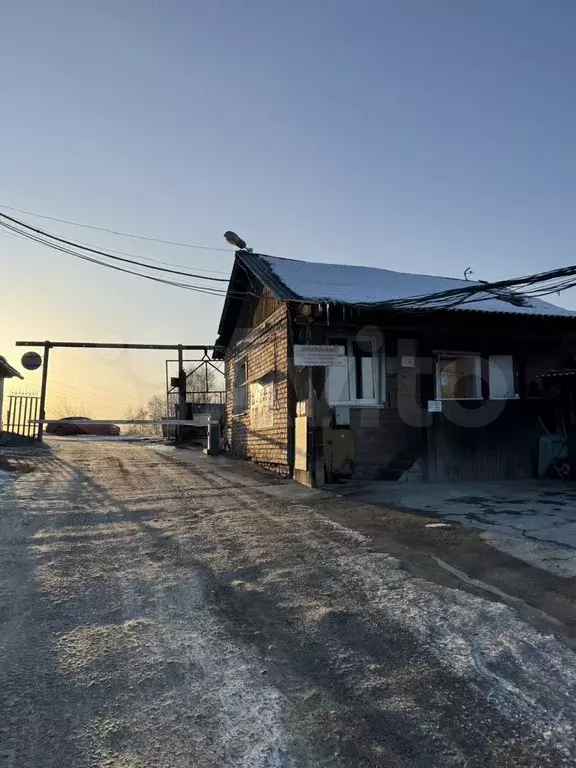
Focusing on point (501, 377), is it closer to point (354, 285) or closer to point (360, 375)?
point (360, 375)

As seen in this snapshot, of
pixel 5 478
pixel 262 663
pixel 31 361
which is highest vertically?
pixel 31 361

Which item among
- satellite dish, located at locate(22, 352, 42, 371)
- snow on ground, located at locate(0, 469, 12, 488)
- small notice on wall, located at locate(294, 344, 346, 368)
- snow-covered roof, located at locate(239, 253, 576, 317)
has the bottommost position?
snow on ground, located at locate(0, 469, 12, 488)

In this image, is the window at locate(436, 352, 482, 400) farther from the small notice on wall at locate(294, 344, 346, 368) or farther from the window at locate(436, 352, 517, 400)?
the small notice on wall at locate(294, 344, 346, 368)

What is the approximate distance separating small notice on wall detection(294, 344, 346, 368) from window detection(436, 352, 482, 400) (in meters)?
2.85

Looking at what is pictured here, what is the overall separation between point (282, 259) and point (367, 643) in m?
11.9

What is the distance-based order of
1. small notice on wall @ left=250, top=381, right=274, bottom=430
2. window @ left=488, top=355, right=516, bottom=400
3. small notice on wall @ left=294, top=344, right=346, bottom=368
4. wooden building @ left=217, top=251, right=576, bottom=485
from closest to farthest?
small notice on wall @ left=294, top=344, right=346, bottom=368 → wooden building @ left=217, top=251, right=576, bottom=485 → window @ left=488, top=355, right=516, bottom=400 → small notice on wall @ left=250, top=381, right=274, bottom=430

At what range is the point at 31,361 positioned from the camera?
64.1 ft

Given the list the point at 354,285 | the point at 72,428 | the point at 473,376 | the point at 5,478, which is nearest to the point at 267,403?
the point at 354,285

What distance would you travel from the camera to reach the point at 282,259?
1370 centimetres

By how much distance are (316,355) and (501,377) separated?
15.1 feet

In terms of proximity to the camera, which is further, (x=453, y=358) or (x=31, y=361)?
(x=31, y=361)

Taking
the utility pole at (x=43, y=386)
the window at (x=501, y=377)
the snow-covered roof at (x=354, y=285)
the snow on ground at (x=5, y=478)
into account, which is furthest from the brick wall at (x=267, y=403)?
the utility pole at (x=43, y=386)

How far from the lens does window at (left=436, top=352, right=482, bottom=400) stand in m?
10.7

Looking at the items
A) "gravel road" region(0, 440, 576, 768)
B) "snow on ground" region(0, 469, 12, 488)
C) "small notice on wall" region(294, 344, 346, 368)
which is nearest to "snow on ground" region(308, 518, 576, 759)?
"gravel road" region(0, 440, 576, 768)
